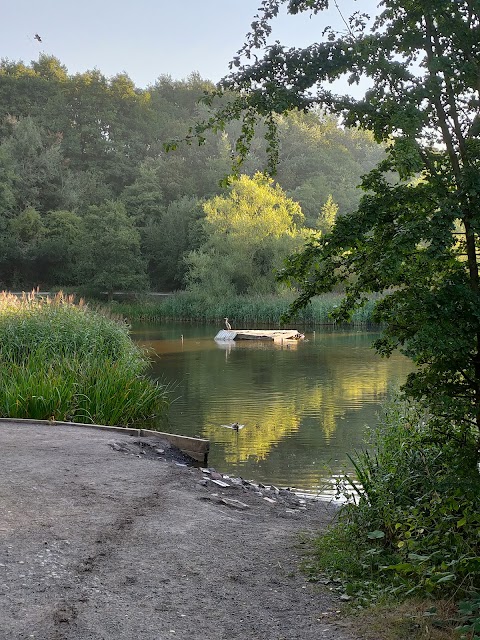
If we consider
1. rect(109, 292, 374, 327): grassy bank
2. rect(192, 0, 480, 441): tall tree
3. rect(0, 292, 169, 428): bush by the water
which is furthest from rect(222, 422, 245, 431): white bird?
rect(109, 292, 374, 327): grassy bank

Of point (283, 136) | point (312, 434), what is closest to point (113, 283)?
point (283, 136)

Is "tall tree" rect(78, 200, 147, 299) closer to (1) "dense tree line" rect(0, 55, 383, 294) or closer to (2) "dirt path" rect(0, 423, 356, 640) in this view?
(1) "dense tree line" rect(0, 55, 383, 294)

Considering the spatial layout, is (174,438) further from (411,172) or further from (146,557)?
(411,172)

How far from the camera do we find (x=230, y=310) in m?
38.1

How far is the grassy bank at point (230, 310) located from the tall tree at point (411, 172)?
28561mm

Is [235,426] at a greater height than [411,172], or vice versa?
[411,172]

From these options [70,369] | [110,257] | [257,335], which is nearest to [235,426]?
[70,369]

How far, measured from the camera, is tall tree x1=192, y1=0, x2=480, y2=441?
407cm

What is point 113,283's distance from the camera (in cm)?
4300

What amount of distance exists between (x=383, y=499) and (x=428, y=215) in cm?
187

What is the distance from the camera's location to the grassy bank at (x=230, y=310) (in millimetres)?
34281

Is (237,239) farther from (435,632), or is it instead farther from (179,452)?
(435,632)

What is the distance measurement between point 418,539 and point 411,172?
2.10 meters

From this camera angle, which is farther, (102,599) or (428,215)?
(428,215)
